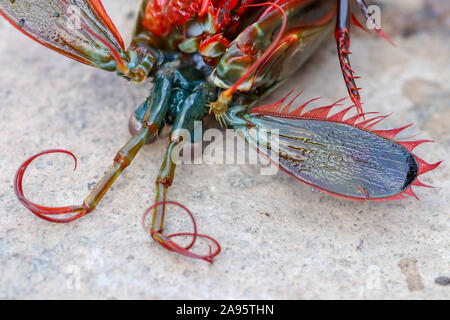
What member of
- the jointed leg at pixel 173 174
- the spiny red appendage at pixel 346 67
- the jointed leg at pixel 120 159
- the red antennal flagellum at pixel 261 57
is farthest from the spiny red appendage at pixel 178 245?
the spiny red appendage at pixel 346 67

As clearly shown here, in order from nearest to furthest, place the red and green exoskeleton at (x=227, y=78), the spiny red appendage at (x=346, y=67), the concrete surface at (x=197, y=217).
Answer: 1. the concrete surface at (x=197, y=217)
2. the red and green exoskeleton at (x=227, y=78)
3. the spiny red appendage at (x=346, y=67)

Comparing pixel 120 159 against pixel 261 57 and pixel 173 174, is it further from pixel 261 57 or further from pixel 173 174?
pixel 261 57

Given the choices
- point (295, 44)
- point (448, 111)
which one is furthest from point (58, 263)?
point (448, 111)

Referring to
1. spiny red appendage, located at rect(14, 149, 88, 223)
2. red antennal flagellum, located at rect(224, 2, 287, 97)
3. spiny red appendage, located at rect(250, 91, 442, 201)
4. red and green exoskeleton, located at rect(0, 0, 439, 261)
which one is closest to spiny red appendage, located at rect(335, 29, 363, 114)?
red and green exoskeleton, located at rect(0, 0, 439, 261)

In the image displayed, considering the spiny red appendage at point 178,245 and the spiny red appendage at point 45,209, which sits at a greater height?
the spiny red appendage at point 45,209

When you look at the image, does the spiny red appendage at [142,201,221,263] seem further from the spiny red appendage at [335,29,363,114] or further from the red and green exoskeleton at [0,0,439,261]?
the spiny red appendage at [335,29,363,114]

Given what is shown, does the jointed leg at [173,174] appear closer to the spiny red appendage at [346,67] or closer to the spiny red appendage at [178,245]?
the spiny red appendage at [178,245]
